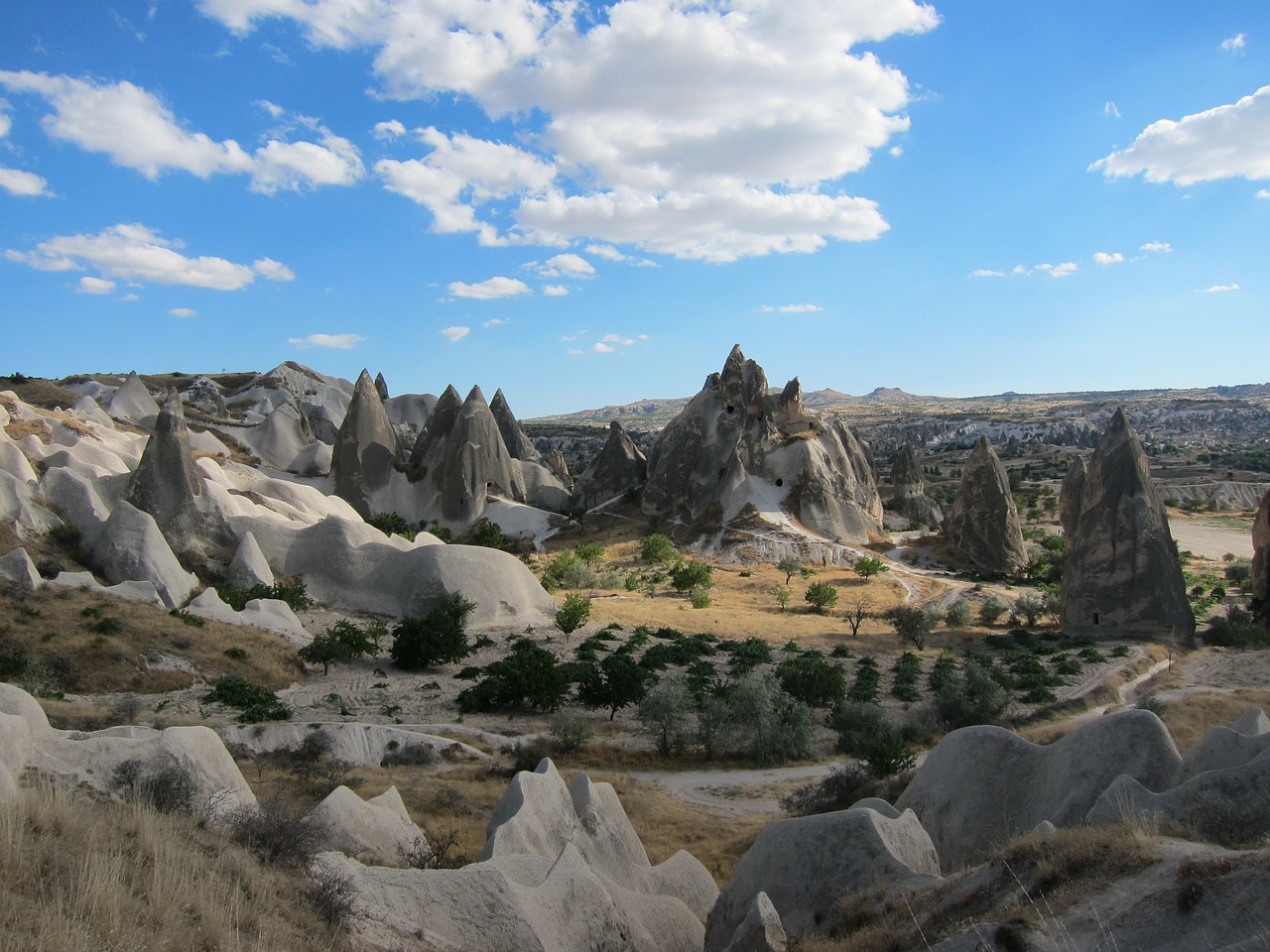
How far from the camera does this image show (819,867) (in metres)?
7.81

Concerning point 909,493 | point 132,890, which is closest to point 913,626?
point 132,890

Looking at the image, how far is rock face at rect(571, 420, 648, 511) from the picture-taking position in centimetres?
5075

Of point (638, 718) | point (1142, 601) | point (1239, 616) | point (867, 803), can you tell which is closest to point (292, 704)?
point (638, 718)

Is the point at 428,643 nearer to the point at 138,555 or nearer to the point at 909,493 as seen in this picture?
the point at 138,555

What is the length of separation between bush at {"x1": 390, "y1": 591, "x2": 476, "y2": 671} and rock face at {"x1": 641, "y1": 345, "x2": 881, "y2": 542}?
75.5 feet

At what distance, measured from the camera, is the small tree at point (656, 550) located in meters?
40.8

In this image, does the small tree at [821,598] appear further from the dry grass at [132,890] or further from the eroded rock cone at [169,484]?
the dry grass at [132,890]

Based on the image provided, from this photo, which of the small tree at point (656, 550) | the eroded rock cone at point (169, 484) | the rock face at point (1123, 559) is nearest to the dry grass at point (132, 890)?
the eroded rock cone at point (169, 484)

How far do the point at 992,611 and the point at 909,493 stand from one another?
977 inches

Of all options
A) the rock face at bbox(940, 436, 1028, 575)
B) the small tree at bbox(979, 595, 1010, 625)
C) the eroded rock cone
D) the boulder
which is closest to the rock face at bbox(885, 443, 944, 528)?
the rock face at bbox(940, 436, 1028, 575)

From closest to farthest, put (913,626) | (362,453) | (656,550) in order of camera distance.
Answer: (913,626) → (656,550) → (362,453)

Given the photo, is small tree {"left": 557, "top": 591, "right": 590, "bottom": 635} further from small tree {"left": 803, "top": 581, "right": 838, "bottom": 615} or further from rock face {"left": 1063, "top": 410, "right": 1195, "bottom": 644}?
rock face {"left": 1063, "top": 410, "right": 1195, "bottom": 644}

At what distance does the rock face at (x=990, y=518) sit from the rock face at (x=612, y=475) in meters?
18.3

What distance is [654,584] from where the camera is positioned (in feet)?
123
